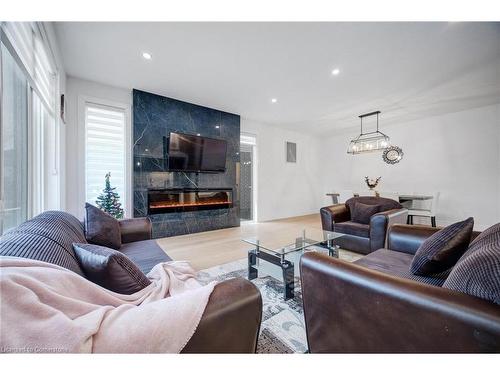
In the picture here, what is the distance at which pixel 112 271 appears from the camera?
3.06 ft

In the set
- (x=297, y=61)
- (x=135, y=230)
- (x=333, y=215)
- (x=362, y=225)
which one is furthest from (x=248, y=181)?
(x=135, y=230)

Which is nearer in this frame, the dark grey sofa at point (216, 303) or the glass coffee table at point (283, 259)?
the dark grey sofa at point (216, 303)

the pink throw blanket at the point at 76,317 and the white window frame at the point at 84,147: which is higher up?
the white window frame at the point at 84,147

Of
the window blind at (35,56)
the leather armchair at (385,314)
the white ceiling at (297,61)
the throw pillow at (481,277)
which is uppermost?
the white ceiling at (297,61)

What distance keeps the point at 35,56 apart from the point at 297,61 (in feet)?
9.07

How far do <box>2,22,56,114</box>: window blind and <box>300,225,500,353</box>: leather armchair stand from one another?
2.40 m

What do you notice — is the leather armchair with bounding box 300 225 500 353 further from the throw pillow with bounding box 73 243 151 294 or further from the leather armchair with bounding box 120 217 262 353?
the throw pillow with bounding box 73 243 151 294

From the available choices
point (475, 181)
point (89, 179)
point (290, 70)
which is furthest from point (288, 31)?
point (475, 181)

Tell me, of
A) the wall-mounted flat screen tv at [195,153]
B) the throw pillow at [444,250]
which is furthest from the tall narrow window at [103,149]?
the throw pillow at [444,250]

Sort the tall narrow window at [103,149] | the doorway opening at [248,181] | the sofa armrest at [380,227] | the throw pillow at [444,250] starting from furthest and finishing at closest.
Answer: the doorway opening at [248,181] < the tall narrow window at [103,149] < the sofa armrest at [380,227] < the throw pillow at [444,250]

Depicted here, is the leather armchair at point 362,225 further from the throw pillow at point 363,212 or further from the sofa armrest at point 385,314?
the sofa armrest at point 385,314

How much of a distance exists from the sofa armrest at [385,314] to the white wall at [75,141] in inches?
146

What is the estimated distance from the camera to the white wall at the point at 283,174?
5680 millimetres

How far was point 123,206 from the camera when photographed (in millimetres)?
3682
